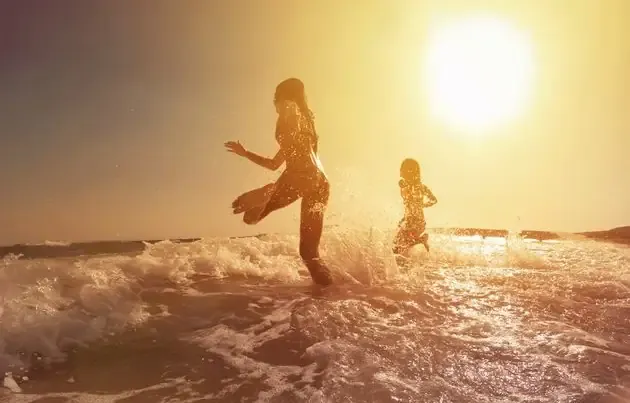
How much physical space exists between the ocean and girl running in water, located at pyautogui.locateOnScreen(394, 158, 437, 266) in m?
3.27

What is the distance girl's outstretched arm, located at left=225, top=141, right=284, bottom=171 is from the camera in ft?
20.4

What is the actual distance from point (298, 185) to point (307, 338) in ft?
8.81

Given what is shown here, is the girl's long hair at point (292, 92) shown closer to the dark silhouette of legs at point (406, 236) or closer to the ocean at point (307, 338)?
the ocean at point (307, 338)

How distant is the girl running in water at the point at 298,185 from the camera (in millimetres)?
6023

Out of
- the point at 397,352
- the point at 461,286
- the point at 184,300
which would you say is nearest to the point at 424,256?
the point at 461,286

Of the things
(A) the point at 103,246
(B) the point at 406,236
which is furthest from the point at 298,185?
(A) the point at 103,246

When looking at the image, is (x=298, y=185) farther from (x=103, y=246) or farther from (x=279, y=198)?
(x=103, y=246)

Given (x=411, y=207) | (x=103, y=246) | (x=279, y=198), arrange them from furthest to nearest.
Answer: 1. (x=103, y=246)
2. (x=411, y=207)
3. (x=279, y=198)

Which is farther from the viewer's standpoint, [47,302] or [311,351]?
[47,302]

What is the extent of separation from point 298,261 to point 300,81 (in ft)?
13.3

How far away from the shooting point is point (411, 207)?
10078 millimetres

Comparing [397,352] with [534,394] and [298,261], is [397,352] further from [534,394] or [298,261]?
[298,261]

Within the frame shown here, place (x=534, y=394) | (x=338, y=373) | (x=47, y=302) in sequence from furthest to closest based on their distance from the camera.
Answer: (x=47, y=302), (x=338, y=373), (x=534, y=394)

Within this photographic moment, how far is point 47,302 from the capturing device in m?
4.34
